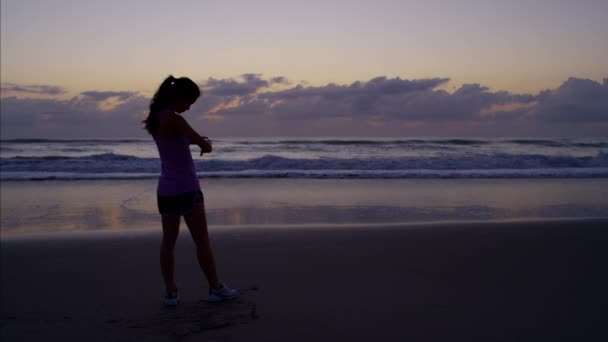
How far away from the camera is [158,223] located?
6.56 m

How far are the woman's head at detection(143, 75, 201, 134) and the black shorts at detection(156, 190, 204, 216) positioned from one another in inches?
17.9

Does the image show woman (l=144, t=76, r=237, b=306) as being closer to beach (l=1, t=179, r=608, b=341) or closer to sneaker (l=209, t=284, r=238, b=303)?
sneaker (l=209, t=284, r=238, b=303)

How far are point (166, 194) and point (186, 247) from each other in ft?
7.25

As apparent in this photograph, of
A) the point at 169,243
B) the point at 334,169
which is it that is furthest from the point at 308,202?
the point at 334,169

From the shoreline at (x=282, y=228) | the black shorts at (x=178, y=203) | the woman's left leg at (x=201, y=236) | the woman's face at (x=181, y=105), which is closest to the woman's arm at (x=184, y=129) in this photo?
the woman's face at (x=181, y=105)

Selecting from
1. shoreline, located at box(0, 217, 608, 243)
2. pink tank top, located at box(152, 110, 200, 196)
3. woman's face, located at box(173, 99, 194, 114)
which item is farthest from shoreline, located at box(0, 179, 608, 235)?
woman's face, located at box(173, 99, 194, 114)

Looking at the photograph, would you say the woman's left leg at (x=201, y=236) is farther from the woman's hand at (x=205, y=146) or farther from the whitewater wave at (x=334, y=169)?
the whitewater wave at (x=334, y=169)

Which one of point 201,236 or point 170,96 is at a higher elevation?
point 170,96

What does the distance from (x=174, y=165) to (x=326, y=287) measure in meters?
1.56

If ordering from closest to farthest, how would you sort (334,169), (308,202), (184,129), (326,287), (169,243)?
1. (184,129)
2. (169,243)
3. (326,287)
4. (308,202)
5. (334,169)

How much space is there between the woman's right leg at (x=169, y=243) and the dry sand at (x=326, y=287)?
224 millimetres

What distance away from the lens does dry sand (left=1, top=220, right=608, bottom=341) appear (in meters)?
2.87

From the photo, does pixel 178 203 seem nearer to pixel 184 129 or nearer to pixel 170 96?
pixel 184 129

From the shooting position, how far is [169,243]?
3.19 m
